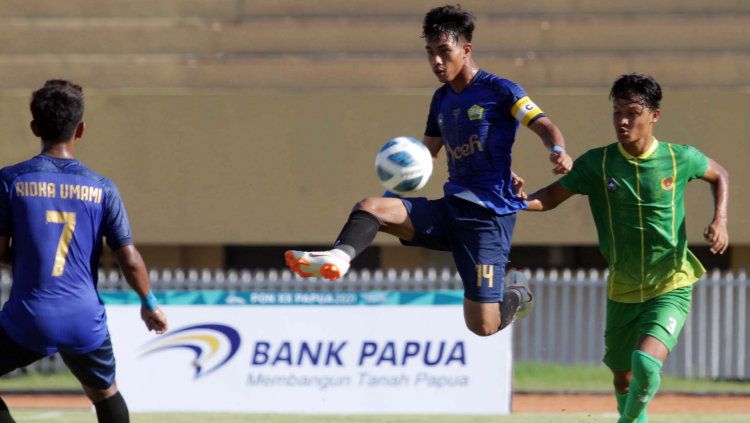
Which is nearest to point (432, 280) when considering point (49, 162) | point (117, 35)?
point (117, 35)

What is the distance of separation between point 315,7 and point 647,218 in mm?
13297

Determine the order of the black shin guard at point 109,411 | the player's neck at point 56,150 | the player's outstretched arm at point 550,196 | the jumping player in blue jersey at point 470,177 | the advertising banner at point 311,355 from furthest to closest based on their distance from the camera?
1. the advertising banner at point 311,355
2. the player's outstretched arm at point 550,196
3. the jumping player in blue jersey at point 470,177
4. the black shin guard at point 109,411
5. the player's neck at point 56,150

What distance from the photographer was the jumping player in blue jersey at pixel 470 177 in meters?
7.59

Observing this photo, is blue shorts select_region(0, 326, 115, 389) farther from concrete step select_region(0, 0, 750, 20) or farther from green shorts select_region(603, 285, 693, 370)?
concrete step select_region(0, 0, 750, 20)

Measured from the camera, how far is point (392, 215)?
7.41 meters

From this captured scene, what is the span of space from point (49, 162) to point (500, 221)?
297cm

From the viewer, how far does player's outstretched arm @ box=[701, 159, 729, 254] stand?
745 centimetres

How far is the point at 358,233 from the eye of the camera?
7.12 meters

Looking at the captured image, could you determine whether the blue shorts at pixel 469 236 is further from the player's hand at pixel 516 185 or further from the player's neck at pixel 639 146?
the player's neck at pixel 639 146

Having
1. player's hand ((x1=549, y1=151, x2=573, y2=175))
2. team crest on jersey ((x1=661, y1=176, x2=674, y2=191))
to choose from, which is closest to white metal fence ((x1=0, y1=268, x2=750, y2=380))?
team crest on jersey ((x1=661, y1=176, x2=674, y2=191))

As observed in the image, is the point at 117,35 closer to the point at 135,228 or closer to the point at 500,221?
the point at 135,228

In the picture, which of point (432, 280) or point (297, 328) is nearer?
point (297, 328)

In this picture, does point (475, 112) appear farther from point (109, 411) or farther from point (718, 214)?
point (109, 411)

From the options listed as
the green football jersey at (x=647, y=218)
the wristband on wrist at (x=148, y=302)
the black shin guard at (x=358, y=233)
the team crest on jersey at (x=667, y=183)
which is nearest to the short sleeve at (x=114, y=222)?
the wristband on wrist at (x=148, y=302)
